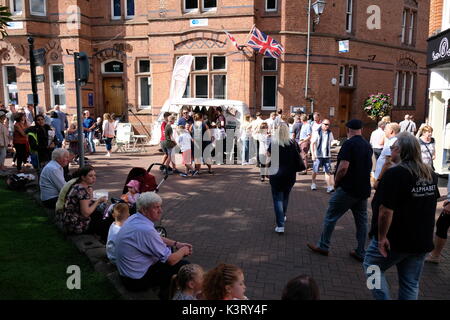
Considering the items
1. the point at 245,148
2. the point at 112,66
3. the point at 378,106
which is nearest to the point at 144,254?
the point at 245,148

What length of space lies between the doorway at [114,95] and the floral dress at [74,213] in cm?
1595

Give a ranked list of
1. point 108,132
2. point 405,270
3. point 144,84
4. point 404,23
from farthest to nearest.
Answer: point 404,23 < point 144,84 < point 108,132 < point 405,270

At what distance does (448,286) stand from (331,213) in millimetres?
1649

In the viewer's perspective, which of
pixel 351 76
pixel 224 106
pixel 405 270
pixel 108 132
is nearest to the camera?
pixel 405 270

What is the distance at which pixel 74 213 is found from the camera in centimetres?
539

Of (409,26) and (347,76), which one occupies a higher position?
(409,26)

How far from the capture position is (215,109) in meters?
16.1

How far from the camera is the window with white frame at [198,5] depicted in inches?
701

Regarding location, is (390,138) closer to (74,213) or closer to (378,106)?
(74,213)

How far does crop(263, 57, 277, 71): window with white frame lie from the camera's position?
1798cm

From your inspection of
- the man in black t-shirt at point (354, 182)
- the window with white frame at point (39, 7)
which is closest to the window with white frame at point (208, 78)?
the window with white frame at point (39, 7)

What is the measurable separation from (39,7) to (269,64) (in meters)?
12.3

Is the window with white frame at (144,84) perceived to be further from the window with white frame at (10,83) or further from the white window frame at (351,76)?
the white window frame at (351,76)
